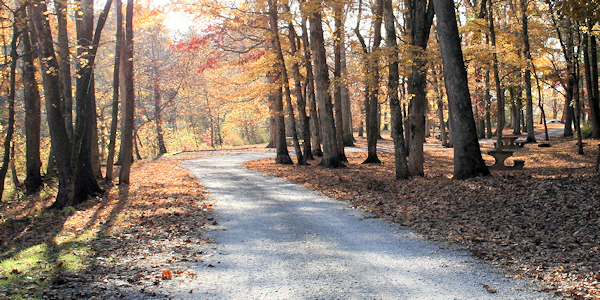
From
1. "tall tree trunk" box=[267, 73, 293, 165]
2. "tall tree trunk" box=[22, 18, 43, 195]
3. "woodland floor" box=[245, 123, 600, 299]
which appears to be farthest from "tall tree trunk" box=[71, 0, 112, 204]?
"tall tree trunk" box=[267, 73, 293, 165]

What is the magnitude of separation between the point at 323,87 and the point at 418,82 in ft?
15.9

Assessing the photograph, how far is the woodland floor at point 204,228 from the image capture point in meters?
4.71

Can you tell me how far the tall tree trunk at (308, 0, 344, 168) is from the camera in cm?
1609

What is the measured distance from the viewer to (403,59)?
39.7 feet

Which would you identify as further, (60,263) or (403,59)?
(403,59)

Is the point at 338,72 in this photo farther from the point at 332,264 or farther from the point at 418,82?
the point at 332,264

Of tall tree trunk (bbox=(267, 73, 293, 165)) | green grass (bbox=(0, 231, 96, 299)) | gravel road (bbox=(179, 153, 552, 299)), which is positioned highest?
tall tree trunk (bbox=(267, 73, 293, 165))

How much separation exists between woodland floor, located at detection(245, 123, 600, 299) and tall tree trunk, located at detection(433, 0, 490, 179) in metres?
0.52

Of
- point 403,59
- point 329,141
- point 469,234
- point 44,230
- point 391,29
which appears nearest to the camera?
point 469,234

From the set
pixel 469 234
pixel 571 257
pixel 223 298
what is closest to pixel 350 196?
pixel 469 234

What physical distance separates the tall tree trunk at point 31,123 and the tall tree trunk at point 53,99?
3.97 metres

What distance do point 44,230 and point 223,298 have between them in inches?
247

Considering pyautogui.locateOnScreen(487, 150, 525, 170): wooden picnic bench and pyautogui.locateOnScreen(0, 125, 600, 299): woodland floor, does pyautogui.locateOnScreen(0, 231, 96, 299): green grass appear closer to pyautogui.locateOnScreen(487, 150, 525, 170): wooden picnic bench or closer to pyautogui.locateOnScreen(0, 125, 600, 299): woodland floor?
pyautogui.locateOnScreen(0, 125, 600, 299): woodland floor

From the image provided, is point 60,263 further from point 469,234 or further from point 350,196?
point 350,196
